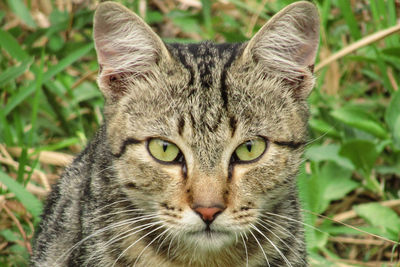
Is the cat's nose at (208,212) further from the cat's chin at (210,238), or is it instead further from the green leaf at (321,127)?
the green leaf at (321,127)

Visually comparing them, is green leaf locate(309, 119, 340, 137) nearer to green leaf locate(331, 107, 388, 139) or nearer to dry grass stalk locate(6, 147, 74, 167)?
green leaf locate(331, 107, 388, 139)

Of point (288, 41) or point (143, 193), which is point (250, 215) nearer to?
point (143, 193)

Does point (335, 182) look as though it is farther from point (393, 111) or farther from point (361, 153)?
point (393, 111)

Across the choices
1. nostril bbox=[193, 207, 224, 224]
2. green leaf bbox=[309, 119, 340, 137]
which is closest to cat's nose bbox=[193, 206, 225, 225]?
nostril bbox=[193, 207, 224, 224]

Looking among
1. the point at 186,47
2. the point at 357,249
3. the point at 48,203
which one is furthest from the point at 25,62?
the point at 357,249

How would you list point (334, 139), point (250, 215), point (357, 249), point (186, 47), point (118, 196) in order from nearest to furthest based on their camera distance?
point (250, 215)
point (118, 196)
point (186, 47)
point (357, 249)
point (334, 139)
